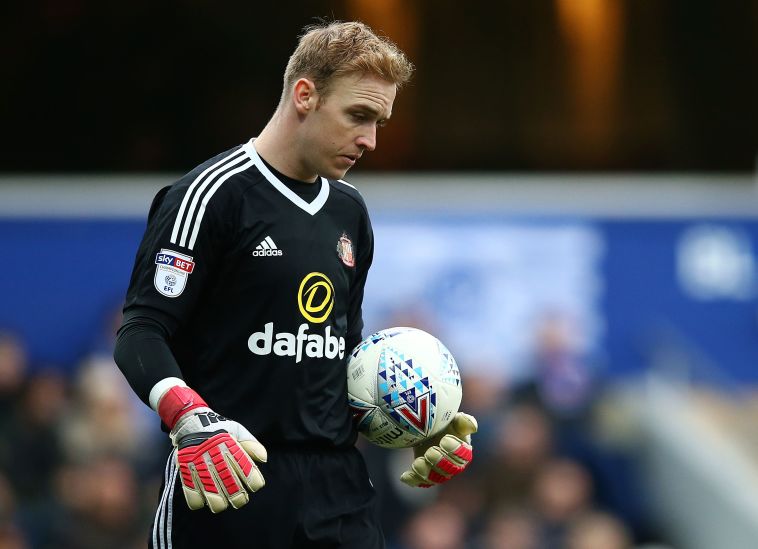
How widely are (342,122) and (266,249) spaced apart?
1.35 ft

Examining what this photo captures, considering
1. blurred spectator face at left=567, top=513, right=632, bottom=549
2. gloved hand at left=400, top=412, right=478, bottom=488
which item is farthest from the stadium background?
gloved hand at left=400, top=412, right=478, bottom=488

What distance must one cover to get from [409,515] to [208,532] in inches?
202

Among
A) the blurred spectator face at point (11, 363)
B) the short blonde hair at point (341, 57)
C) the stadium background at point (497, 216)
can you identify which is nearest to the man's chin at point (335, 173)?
the short blonde hair at point (341, 57)

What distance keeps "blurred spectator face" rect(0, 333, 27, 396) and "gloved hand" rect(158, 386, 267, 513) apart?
6214mm

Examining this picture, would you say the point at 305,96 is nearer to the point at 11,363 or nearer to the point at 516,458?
the point at 516,458

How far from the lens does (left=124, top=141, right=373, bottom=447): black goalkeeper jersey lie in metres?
3.37

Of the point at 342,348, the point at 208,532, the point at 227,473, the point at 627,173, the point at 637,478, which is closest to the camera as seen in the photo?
the point at 227,473

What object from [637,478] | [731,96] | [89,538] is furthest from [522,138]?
[89,538]

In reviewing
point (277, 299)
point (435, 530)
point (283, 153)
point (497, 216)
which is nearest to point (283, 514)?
point (277, 299)

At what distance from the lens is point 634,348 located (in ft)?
31.3

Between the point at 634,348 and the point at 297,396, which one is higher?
the point at 297,396

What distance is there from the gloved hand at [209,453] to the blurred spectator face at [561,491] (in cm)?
567

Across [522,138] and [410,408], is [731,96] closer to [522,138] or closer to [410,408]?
[522,138]

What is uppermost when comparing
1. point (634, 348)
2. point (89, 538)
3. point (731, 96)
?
point (731, 96)
